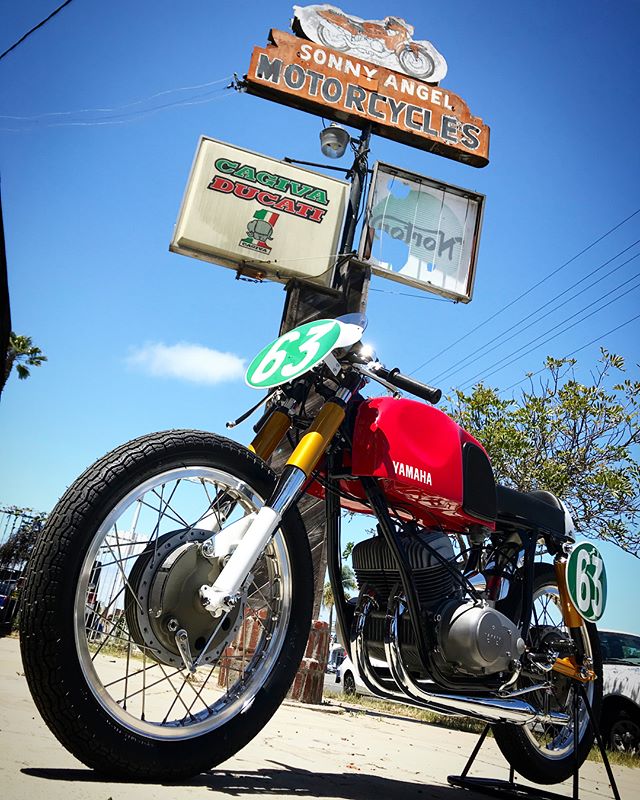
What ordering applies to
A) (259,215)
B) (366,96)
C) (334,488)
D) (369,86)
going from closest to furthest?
(334,488)
(259,215)
(366,96)
(369,86)

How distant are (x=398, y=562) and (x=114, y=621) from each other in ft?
3.48

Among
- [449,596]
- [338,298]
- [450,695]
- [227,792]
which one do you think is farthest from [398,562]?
[338,298]

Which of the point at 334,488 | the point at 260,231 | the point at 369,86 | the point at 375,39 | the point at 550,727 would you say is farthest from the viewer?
the point at 375,39

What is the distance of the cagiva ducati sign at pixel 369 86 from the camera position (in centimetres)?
945

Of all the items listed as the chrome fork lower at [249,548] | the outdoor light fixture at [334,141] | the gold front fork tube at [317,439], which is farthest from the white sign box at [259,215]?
the chrome fork lower at [249,548]

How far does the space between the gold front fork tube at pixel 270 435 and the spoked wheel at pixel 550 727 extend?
5.42 ft

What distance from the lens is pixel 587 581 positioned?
10.8ft

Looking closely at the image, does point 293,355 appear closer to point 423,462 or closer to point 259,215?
point 423,462

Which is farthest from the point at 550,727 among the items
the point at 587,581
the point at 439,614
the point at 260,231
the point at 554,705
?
the point at 260,231

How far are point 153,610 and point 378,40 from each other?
1061cm

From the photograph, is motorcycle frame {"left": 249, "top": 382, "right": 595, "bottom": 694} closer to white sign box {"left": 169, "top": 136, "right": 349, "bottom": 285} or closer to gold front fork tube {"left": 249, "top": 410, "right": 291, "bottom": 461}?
gold front fork tube {"left": 249, "top": 410, "right": 291, "bottom": 461}

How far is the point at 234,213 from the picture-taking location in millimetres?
8344

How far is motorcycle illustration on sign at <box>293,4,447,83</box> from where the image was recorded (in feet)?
33.3

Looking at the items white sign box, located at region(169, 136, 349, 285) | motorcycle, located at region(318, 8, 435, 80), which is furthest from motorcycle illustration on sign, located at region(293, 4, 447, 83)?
white sign box, located at region(169, 136, 349, 285)
